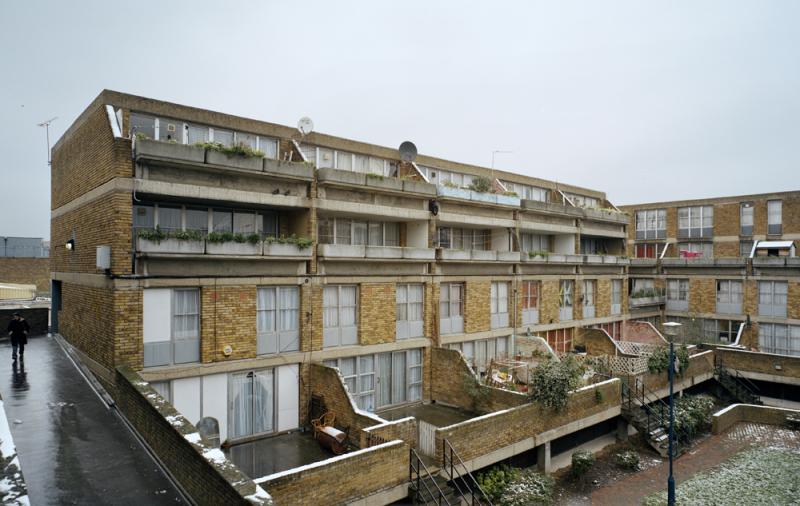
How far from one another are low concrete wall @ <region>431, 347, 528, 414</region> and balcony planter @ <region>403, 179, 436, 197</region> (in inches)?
276

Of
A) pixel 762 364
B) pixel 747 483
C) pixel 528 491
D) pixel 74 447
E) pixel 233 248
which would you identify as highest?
pixel 233 248

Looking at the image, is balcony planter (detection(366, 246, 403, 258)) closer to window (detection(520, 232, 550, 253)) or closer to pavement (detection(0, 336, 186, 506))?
pavement (detection(0, 336, 186, 506))

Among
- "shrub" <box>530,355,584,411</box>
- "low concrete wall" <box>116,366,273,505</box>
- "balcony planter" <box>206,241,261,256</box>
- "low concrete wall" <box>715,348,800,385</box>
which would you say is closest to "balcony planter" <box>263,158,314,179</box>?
"balcony planter" <box>206,241,261,256</box>

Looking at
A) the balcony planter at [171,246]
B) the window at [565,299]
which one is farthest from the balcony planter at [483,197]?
the balcony planter at [171,246]

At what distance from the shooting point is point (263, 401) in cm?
Answer: 1752

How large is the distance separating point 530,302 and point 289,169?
15.9 metres

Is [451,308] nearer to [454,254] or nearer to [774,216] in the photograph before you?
[454,254]

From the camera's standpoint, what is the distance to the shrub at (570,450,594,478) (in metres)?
19.3

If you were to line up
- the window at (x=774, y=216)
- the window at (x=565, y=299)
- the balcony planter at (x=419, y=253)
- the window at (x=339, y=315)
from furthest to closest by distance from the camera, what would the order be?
the window at (x=774, y=216)
the window at (x=565, y=299)
the balcony planter at (x=419, y=253)
the window at (x=339, y=315)

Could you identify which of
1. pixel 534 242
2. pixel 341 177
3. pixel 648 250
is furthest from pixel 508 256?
pixel 648 250

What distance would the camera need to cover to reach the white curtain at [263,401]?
57.0 ft

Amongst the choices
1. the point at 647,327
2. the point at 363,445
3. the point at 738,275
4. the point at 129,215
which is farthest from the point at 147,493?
the point at 738,275

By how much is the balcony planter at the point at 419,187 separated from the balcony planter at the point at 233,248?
7.28 meters

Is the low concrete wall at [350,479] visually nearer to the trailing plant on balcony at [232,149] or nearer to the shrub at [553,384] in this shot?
the shrub at [553,384]
